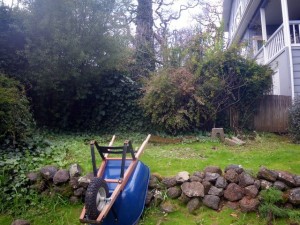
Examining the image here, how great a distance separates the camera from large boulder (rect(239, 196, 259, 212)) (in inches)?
165

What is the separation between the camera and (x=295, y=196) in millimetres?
4180

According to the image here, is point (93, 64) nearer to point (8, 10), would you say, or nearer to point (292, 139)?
point (8, 10)

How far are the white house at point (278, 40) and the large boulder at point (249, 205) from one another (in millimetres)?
5718

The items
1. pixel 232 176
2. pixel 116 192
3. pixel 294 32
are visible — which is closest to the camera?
pixel 116 192

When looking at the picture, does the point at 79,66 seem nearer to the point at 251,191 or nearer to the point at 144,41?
the point at 144,41

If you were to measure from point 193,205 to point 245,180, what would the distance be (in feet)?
2.87

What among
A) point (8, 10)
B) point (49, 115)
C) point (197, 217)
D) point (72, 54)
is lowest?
point (197, 217)

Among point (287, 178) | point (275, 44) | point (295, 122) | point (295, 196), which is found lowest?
point (295, 196)

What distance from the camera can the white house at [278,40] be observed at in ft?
29.8

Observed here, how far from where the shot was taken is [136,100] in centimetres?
952

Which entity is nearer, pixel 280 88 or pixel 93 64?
pixel 93 64

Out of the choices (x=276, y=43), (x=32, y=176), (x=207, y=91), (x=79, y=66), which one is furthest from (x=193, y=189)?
(x=276, y=43)

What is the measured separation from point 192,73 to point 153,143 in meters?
2.46

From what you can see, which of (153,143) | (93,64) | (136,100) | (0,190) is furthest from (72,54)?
(0,190)
